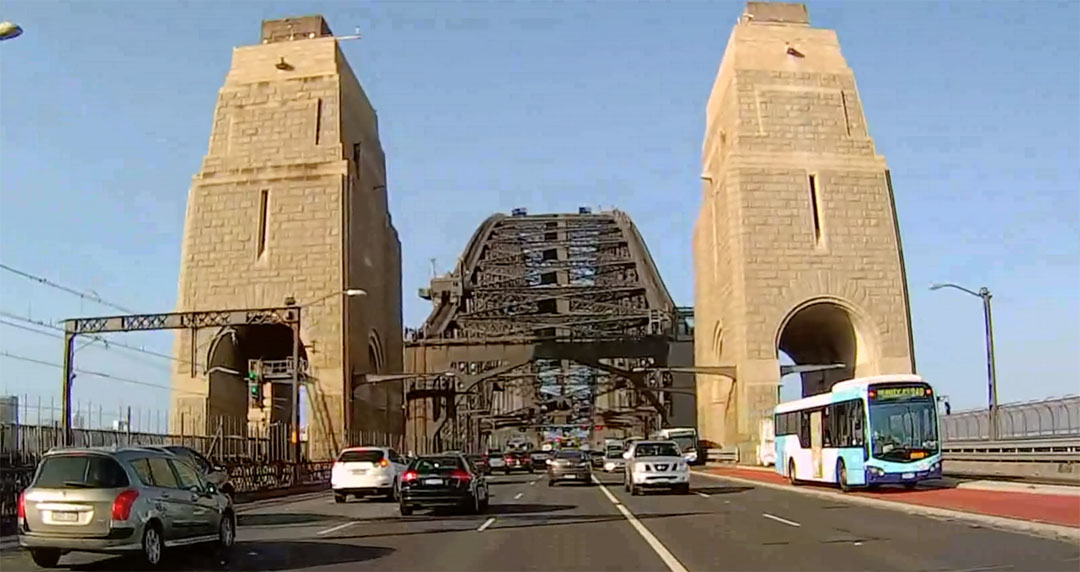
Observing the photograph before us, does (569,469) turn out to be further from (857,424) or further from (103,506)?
(103,506)

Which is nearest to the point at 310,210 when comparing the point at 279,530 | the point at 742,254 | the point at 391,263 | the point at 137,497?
the point at 391,263

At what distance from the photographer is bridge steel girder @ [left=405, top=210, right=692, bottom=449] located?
100125 mm

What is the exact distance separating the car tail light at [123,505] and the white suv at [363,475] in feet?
66.9

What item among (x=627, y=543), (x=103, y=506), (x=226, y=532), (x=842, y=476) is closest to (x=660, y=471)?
(x=842, y=476)

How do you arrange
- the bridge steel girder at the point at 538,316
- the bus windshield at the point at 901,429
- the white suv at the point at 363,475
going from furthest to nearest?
the bridge steel girder at the point at 538,316, the white suv at the point at 363,475, the bus windshield at the point at 901,429

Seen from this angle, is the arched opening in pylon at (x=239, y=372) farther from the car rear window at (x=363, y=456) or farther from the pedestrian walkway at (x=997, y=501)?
the pedestrian walkway at (x=997, y=501)

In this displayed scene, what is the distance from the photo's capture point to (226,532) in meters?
17.9

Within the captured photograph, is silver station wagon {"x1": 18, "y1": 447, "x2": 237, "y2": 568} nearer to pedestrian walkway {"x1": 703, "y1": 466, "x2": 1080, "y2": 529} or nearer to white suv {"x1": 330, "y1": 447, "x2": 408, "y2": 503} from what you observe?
pedestrian walkway {"x1": 703, "y1": 466, "x2": 1080, "y2": 529}

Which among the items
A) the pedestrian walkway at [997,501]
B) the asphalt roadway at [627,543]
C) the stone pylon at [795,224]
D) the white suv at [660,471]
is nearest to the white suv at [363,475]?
the asphalt roadway at [627,543]

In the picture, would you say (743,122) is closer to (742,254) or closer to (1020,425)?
(742,254)

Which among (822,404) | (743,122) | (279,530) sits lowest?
(279,530)

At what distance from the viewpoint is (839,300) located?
68.8 metres

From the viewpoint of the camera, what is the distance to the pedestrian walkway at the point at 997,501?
20261mm

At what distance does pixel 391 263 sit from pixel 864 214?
36.3 m
